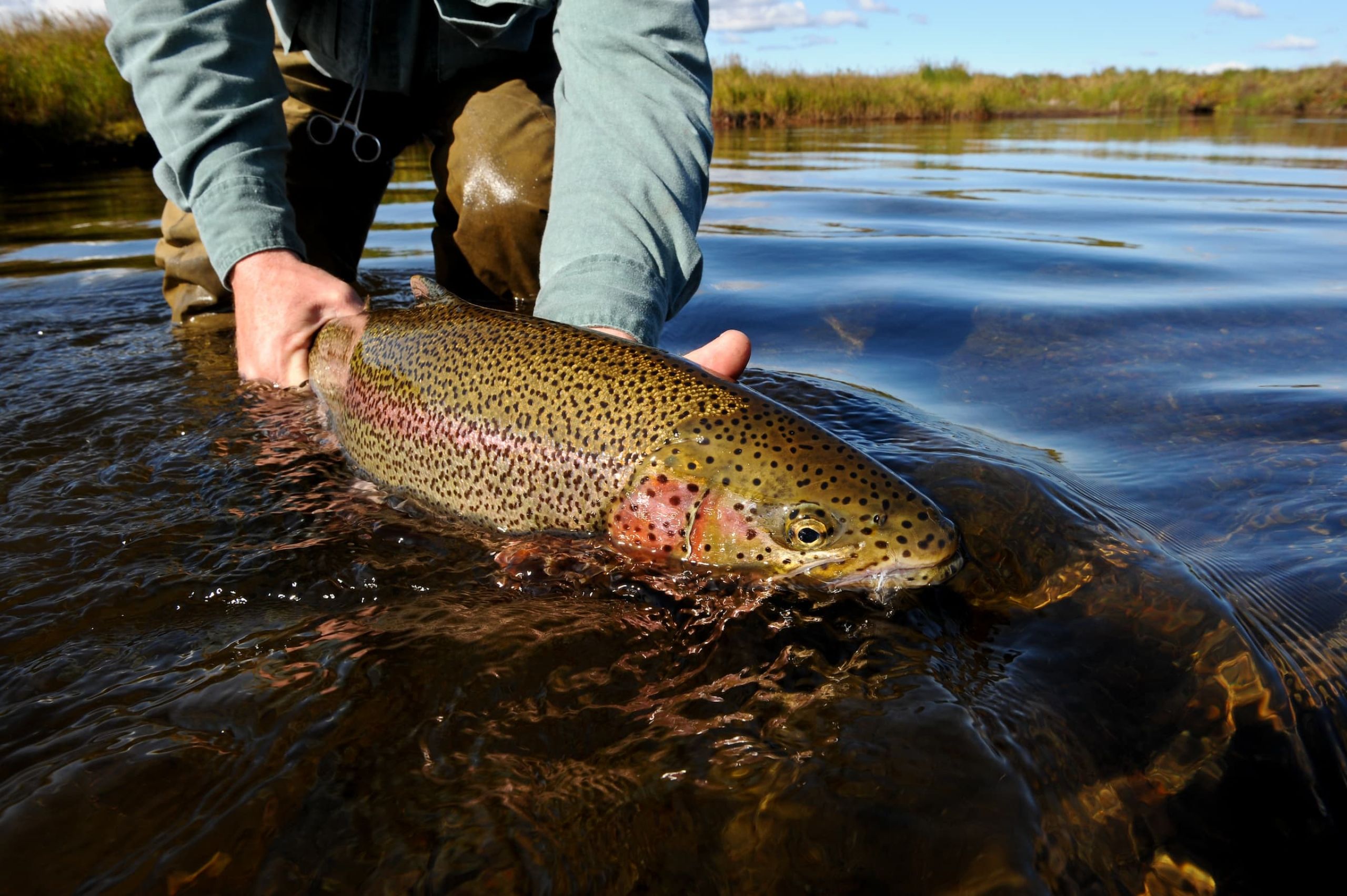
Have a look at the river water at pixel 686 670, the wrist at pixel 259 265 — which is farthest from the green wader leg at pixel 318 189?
the wrist at pixel 259 265

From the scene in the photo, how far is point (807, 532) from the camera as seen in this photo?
213cm

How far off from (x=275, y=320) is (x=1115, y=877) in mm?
3148

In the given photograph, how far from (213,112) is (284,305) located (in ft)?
2.79

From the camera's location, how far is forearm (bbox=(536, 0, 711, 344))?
9.62 ft

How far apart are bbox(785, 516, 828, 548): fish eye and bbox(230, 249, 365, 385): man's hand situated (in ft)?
6.46

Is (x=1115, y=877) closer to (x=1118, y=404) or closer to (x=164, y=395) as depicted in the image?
(x=1118, y=404)

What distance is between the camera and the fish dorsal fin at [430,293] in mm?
3053

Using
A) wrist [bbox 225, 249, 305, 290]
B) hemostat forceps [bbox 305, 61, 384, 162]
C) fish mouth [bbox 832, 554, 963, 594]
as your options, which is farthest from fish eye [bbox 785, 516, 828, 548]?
hemostat forceps [bbox 305, 61, 384, 162]

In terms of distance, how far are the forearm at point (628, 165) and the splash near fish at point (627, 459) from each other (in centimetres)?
32

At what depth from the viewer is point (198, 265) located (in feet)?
15.6

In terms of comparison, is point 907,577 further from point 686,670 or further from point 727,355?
point 727,355

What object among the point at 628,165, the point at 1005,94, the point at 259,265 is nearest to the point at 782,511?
the point at 628,165

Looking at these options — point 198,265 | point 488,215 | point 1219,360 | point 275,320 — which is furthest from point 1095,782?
point 198,265

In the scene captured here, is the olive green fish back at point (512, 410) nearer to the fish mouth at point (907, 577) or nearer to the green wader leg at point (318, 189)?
the fish mouth at point (907, 577)
